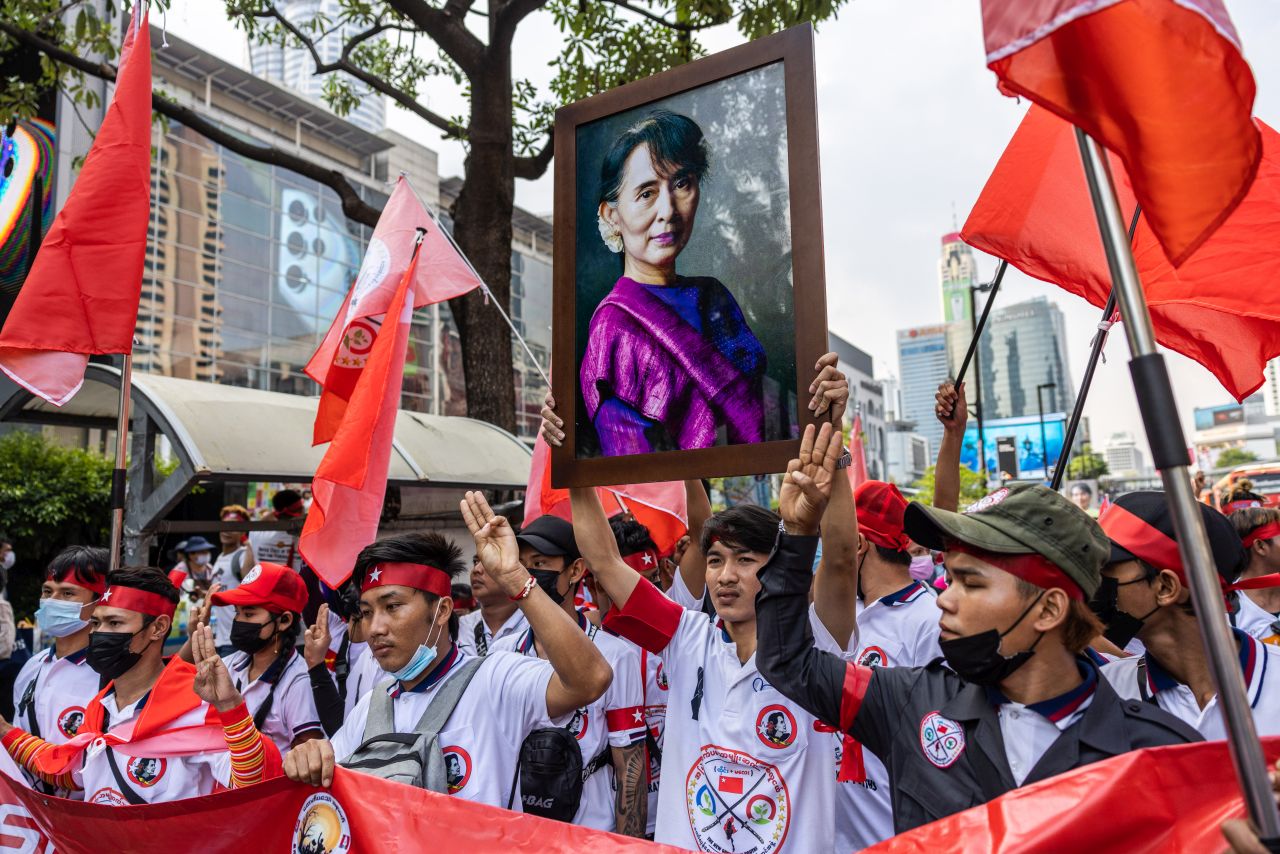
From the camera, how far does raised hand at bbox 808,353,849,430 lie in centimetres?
255

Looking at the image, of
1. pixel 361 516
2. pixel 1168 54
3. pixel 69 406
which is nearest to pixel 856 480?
pixel 361 516

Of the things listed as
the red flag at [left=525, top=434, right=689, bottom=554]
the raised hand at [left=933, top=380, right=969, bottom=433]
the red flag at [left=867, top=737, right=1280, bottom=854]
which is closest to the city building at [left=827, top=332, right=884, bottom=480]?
the red flag at [left=525, top=434, right=689, bottom=554]

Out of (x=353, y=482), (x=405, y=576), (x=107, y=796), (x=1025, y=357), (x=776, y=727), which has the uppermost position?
(x=1025, y=357)

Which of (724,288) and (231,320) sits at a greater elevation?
(231,320)

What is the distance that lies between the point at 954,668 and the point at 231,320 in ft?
117

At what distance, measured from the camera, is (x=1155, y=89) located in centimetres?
166

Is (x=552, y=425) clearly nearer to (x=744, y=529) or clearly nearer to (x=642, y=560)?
(x=744, y=529)

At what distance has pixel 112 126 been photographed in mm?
5164

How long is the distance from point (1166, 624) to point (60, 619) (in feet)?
15.7

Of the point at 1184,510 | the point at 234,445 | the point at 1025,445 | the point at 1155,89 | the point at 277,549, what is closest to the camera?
the point at 1184,510

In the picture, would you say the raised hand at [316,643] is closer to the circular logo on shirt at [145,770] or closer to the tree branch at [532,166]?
the circular logo on shirt at [145,770]

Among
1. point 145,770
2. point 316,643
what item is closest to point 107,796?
point 145,770

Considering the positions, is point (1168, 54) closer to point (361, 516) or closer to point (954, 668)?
point (954, 668)

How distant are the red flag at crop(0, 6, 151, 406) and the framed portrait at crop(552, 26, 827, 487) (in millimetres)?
3031
